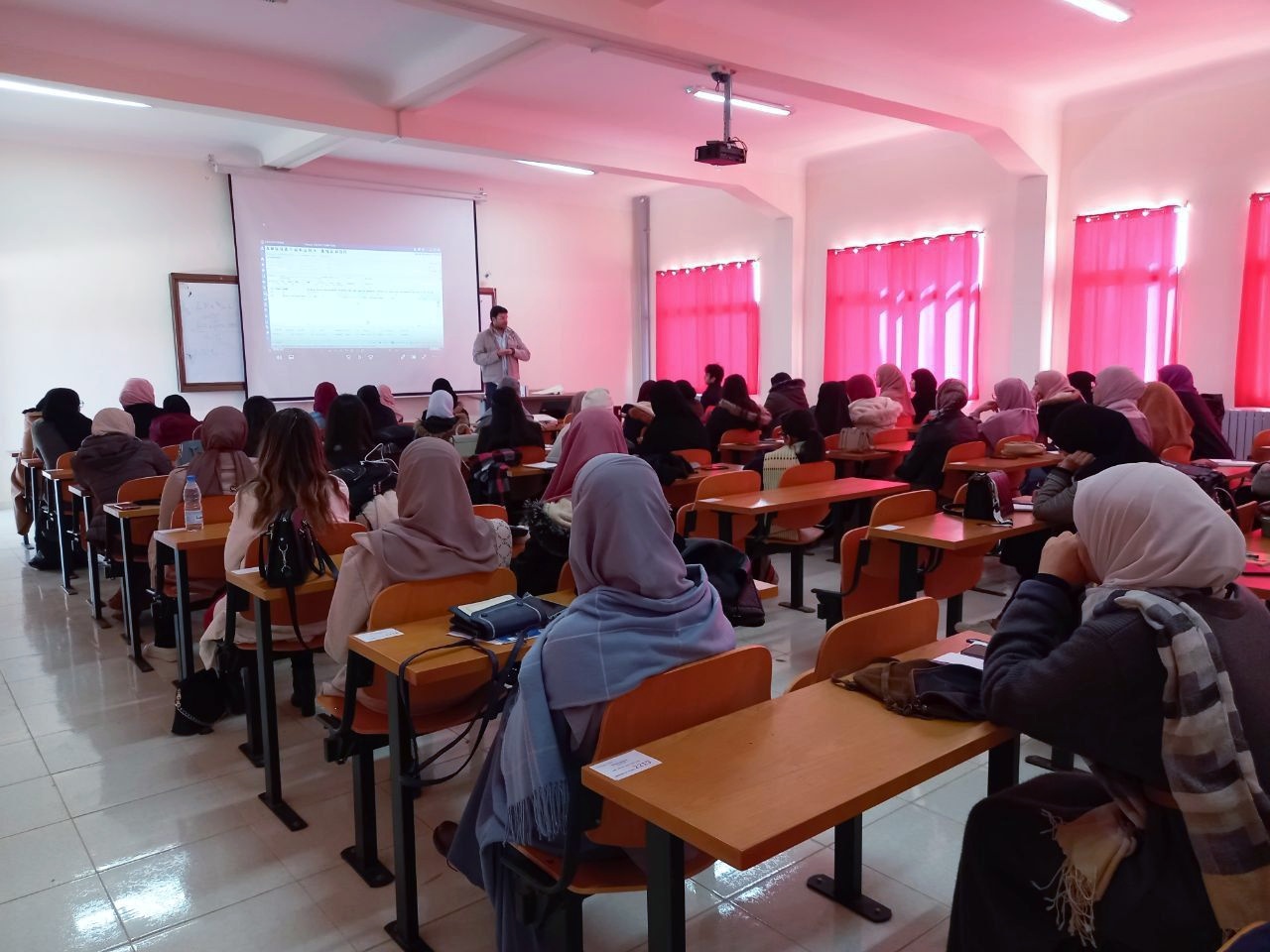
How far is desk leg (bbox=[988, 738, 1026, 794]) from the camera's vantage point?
1.92 m

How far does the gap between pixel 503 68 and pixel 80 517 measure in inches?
163

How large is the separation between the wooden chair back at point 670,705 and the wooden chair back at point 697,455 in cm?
397

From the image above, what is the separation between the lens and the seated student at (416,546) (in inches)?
101

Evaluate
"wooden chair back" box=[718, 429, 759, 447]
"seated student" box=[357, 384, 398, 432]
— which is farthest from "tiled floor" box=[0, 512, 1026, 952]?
"wooden chair back" box=[718, 429, 759, 447]

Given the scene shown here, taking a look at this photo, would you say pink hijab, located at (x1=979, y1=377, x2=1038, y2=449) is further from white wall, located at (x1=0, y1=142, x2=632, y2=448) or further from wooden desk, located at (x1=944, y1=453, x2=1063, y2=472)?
white wall, located at (x1=0, y1=142, x2=632, y2=448)

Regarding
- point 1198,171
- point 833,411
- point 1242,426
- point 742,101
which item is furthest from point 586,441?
point 1198,171

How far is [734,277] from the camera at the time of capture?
1129 cm

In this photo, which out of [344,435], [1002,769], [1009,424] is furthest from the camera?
[1009,424]

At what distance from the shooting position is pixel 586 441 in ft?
13.8

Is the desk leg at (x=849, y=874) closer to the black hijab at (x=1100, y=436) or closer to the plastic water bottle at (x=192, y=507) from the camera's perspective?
the black hijab at (x=1100, y=436)

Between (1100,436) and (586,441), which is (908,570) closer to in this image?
(1100,436)

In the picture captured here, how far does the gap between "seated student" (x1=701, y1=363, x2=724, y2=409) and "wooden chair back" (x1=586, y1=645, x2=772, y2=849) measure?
6952 mm

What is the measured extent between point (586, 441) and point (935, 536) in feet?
5.28

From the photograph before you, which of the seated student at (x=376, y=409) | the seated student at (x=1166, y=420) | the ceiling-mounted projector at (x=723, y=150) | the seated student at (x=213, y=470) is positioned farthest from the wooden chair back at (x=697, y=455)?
the seated student at (x=376, y=409)
